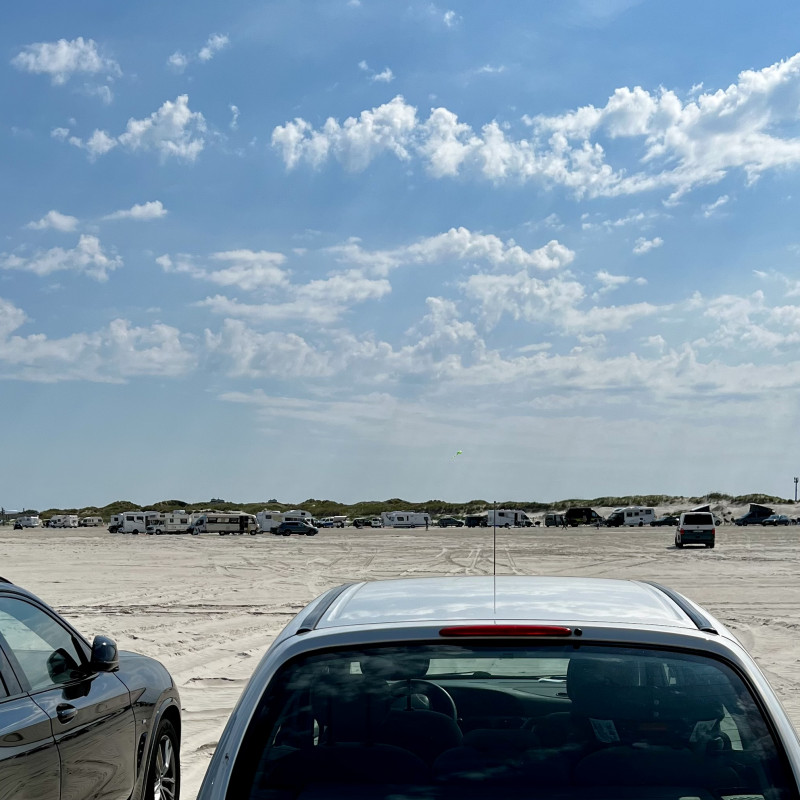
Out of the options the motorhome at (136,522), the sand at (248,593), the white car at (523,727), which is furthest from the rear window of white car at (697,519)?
the motorhome at (136,522)

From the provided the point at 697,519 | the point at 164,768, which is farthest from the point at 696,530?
the point at 164,768

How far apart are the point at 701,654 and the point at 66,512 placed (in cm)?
20612

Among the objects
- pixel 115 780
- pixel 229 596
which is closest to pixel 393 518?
pixel 229 596

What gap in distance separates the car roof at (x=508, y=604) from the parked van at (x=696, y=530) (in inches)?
1945

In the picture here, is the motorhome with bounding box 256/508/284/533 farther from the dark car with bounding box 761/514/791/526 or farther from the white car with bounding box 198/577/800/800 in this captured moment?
the white car with bounding box 198/577/800/800

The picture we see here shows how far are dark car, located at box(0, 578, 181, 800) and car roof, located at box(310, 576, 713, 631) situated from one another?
1399mm

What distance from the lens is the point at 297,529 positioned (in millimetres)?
86875

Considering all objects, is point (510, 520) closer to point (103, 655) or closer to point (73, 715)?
point (103, 655)

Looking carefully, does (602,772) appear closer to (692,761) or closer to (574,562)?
(692,761)

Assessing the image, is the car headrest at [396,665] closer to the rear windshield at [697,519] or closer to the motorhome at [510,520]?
the rear windshield at [697,519]

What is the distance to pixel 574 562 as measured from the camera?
38062 mm

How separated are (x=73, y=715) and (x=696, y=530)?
1953 inches

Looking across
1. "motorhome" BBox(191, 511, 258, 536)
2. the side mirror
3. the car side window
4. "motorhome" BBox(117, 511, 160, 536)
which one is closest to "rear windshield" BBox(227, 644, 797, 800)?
the car side window

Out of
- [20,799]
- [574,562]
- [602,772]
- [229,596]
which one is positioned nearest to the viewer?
[602,772]
